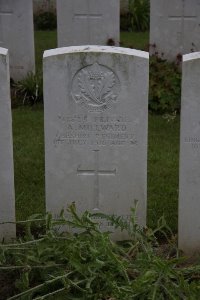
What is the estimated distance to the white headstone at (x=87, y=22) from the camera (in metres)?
9.53

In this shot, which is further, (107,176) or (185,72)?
(107,176)

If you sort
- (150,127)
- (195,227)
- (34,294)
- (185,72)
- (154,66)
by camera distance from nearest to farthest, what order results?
(34,294) → (185,72) → (195,227) → (150,127) → (154,66)

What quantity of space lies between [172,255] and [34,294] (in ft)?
3.98

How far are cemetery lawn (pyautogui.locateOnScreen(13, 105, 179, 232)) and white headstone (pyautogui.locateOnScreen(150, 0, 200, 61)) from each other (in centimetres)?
170

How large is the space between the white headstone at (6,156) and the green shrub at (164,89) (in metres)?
4.03

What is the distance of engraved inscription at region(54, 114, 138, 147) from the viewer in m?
4.83

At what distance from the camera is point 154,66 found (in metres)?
9.34

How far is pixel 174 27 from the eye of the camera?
32.0ft

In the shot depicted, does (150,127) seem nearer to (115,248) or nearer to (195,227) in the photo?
(195,227)

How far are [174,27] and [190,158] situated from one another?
531cm

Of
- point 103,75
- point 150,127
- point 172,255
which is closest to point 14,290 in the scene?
point 172,255

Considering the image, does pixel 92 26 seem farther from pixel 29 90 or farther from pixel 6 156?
pixel 6 156

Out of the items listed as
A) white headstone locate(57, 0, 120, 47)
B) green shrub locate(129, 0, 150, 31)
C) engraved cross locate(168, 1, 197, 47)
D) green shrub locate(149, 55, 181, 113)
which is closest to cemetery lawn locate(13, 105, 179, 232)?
green shrub locate(149, 55, 181, 113)

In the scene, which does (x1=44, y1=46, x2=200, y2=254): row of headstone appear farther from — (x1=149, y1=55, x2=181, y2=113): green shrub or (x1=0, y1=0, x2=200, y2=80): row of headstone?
(x1=0, y1=0, x2=200, y2=80): row of headstone
